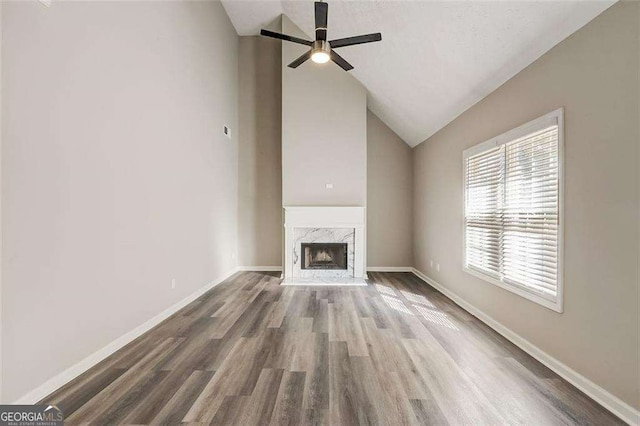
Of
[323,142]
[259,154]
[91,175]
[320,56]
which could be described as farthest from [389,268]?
[91,175]

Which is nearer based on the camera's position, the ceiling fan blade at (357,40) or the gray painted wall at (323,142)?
the ceiling fan blade at (357,40)

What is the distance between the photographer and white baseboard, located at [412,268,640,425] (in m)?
1.60

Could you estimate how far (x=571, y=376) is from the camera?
6.43 ft

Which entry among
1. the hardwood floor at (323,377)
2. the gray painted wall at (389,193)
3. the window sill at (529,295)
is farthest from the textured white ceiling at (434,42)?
the hardwood floor at (323,377)

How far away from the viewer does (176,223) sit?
11.2 feet

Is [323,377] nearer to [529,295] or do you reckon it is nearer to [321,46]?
[529,295]

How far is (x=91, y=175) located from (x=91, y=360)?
1441 millimetres

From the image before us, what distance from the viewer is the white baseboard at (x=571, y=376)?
5.23 ft

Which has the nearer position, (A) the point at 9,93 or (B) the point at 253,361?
(A) the point at 9,93

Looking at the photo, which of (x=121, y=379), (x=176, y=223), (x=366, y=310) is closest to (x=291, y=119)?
(x=176, y=223)

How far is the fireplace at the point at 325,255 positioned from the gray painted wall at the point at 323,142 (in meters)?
→ 0.78

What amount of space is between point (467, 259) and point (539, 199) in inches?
56.7

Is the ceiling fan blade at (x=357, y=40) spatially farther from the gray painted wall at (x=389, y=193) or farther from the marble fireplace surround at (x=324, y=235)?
the gray painted wall at (x=389, y=193)

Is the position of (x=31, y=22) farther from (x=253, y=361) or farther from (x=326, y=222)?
(x=326, y=222)
